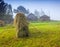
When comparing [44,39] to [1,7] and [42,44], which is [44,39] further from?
[1,7]

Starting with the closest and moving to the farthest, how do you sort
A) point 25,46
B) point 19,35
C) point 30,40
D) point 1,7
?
point 25,46 < point 30,40 < point 19,35 < point 1,7

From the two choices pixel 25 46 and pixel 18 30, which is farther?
pixel 18 30

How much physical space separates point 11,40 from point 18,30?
1.69m

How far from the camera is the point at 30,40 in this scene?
66.8ft

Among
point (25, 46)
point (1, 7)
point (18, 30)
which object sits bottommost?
point (25, 46)

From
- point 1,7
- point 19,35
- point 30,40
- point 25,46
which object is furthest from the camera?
point 1,7

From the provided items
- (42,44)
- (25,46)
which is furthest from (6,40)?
(42,44)

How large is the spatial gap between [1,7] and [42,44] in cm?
4018

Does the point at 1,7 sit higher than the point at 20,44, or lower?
higher

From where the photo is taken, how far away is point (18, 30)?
21859 millimetres

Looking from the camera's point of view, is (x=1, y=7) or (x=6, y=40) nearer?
(x=6, y=40)

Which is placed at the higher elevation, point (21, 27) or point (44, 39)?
point (21, 27)

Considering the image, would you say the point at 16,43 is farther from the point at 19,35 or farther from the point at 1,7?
the point at 1,7

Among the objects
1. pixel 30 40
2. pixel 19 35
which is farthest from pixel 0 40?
pixel 30 40
